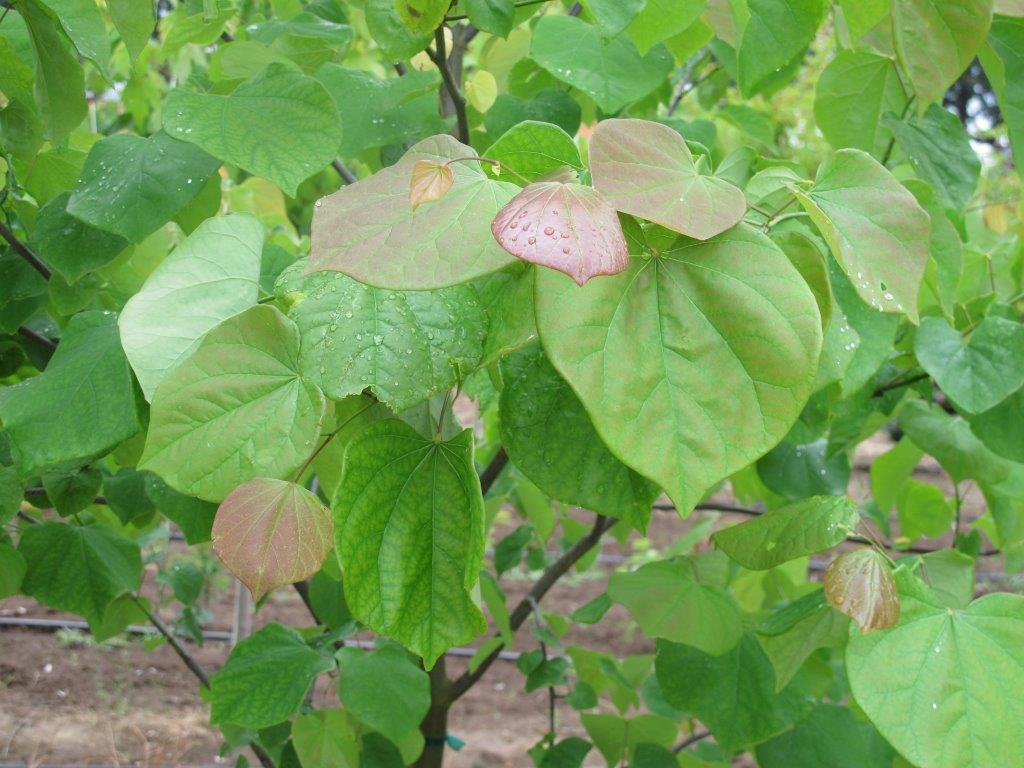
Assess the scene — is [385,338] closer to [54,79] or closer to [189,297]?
[189,297]

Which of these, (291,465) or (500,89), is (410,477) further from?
(500,89)

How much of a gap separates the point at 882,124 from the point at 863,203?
50 centimetres

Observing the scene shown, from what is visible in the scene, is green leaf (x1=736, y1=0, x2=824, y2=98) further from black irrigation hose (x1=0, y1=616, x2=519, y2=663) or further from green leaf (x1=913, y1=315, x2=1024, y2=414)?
black irrigation hose (x1=0, y1=616, x2=519, y2=663)

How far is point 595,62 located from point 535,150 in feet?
1.35

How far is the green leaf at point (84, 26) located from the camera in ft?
2.37

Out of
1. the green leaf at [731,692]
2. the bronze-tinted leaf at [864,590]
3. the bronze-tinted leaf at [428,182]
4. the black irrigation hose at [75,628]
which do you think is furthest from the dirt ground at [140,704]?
the bronze-tinted leaf at [428,182]

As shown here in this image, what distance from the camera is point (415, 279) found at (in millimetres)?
488

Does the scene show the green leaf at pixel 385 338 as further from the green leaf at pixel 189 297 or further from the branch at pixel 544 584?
the branch at pixel 544 584

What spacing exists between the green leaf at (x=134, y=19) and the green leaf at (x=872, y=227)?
48cm

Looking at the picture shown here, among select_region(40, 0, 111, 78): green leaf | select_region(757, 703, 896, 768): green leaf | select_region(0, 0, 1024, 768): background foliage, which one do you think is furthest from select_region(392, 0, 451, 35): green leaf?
select_region(757, 703, 896, 768): green leaf

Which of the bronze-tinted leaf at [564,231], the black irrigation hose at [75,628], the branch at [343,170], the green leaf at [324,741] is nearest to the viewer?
the bronze-tinted leaf at [564,231]

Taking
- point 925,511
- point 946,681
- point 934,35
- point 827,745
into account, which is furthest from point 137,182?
point 925,511

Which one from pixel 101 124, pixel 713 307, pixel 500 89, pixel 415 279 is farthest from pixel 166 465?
pixel 101 124

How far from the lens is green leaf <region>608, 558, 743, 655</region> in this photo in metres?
1.15
